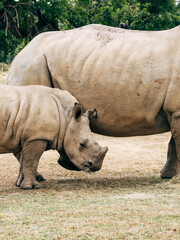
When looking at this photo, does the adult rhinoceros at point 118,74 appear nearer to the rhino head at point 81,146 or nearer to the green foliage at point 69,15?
the rhino head at point 81,146

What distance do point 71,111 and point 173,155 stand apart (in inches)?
73.9

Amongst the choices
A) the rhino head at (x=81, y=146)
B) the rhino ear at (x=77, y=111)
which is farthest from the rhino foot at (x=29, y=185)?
the rhino ear at (x=77, y=111)

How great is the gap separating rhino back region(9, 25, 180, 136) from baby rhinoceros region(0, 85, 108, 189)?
35 cm

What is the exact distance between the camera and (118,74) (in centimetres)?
747

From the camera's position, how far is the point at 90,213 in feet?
17.6

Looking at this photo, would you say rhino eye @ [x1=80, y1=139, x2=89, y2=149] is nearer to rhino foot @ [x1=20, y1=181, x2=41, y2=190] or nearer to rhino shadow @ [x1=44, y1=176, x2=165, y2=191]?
rhino shadow @ [x1=44, y1=176, x2=165, y2=191]

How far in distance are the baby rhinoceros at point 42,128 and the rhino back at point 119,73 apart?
349 mm

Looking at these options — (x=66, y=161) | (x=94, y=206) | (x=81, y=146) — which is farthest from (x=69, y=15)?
(x=94, y=206)

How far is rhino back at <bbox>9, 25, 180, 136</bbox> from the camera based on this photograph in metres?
7.40

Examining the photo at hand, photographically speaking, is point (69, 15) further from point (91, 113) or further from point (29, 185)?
point (29, 185)

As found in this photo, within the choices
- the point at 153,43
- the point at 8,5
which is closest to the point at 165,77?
the point at 153,43

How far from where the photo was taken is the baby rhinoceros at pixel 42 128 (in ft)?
22.8

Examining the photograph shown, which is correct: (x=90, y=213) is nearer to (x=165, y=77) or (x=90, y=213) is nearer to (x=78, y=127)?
(x=78, y=127)

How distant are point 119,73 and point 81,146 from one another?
1.24 meters
